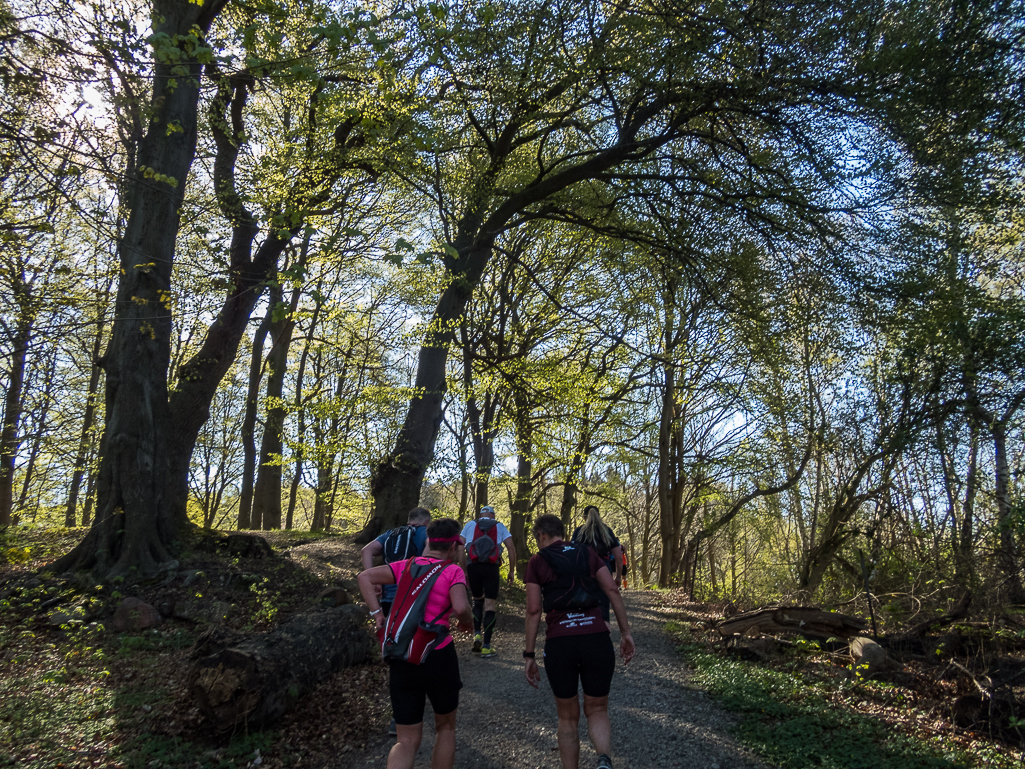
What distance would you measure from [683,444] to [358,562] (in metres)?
12.7

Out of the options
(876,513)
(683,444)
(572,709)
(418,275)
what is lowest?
(572,709)

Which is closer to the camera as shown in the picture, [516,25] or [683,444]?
[516,25]

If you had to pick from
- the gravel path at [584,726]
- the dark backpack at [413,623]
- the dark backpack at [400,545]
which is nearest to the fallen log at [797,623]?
the gravel path at [584,726]

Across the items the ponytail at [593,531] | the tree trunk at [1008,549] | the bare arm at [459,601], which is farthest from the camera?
the ponytail at [593,531]

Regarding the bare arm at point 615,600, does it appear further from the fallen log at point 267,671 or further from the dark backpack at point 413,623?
the fallen log at point 267,671

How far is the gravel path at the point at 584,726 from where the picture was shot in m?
5.11

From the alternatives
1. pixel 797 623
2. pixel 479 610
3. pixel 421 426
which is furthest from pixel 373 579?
pixel 421 426

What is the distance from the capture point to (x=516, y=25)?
8516 millimetres

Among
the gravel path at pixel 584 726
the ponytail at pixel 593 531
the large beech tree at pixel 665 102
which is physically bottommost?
the gravel path at pixel 584 726

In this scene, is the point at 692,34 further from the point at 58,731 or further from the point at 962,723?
the point at 58,731

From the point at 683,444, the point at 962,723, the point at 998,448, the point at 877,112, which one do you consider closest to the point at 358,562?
the point at 962,723

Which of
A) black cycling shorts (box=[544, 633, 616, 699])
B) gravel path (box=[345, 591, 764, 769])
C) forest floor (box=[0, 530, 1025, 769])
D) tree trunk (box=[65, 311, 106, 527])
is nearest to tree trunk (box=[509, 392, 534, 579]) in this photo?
forest floor (box=[0, 530, 1025, 769])

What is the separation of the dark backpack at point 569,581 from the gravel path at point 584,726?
5.60 ft

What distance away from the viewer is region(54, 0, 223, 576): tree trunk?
8.52 meters
